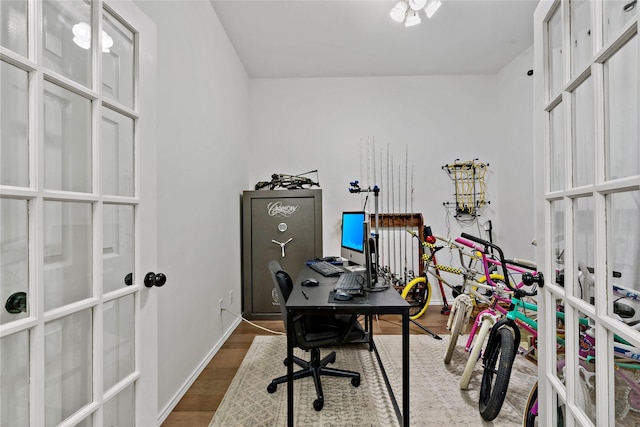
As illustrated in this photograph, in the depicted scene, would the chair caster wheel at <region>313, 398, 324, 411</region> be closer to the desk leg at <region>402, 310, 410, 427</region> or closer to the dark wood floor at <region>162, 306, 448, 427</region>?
the desk leg at <region>402, 310, 410, 427</region>

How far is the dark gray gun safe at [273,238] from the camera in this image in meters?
3.08

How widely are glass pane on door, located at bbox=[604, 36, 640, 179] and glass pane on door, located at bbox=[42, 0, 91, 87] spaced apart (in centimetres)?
156

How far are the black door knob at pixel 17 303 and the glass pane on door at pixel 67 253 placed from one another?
7 cm

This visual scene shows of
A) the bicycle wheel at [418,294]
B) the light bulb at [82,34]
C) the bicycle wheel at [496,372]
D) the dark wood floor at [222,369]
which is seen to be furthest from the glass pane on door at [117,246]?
the bicycle wheel at [418,294]

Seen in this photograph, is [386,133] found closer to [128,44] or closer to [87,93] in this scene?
[128,44]

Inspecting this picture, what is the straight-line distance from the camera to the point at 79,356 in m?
0.90

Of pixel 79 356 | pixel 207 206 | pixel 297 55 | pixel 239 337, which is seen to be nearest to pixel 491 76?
pixel 297 55

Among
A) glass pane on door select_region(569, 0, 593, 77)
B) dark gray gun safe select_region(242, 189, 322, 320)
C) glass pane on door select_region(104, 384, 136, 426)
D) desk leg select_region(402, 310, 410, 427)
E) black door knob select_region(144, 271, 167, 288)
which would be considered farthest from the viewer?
dark gray gun safe select_region(242, 189, 322, 320)

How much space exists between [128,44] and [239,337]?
8.12 feet

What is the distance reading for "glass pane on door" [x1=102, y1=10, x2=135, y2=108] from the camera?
104 centimetres

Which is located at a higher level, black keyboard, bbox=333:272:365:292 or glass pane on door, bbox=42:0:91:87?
glass pane on door, bbox=42:0:91:87

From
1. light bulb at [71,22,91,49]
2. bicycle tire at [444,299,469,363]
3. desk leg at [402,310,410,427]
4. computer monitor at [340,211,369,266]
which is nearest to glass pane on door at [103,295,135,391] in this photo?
light bulb at [71,22,91,49]

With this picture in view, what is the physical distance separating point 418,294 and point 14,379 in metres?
3.21

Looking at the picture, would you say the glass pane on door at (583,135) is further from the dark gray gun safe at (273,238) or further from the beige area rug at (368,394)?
the dark gray gun safe at (273,238)
